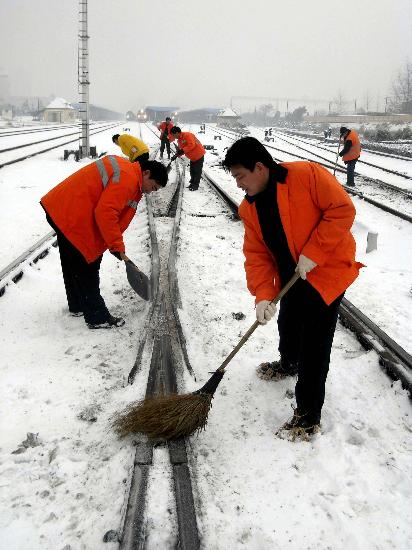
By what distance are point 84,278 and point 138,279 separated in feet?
1.70

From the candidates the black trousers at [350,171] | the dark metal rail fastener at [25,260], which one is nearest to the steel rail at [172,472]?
the dark metal rail fastener at [25,260]

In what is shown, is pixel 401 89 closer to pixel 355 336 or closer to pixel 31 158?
pixel 31 158

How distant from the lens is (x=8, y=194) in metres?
10.1

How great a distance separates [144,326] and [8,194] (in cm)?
784

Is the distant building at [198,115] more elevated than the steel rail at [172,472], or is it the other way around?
the distant building at [198,115]

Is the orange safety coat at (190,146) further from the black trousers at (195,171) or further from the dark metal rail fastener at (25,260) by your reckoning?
the dark metal rail fastener at (25,260)

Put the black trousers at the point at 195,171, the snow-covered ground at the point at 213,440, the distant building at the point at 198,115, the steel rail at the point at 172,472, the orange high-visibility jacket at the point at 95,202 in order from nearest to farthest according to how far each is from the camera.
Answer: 1. the steel rail at the point at 172,472
2. the snow-covered ground at the point at 213,440
3. the orange high-visibility jacket at the point at 95,202
4. the black trousers at the point at 195,171
5. the distant building at the point at 198,115

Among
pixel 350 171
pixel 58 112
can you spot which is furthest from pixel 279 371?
pixel 58 112

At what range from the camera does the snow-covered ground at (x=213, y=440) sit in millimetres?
2193

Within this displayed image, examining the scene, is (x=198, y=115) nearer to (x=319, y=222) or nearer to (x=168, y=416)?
(x=319, y=222)

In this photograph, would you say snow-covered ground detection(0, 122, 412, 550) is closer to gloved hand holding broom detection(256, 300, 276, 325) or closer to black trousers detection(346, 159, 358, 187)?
gloved hand holding broom detection(256, 300, 276, 325)

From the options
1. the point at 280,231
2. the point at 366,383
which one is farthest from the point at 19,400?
the point at 366,383

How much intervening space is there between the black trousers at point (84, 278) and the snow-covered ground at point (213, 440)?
197 millimetres

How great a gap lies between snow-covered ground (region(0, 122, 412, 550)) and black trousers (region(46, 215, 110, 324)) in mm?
197
